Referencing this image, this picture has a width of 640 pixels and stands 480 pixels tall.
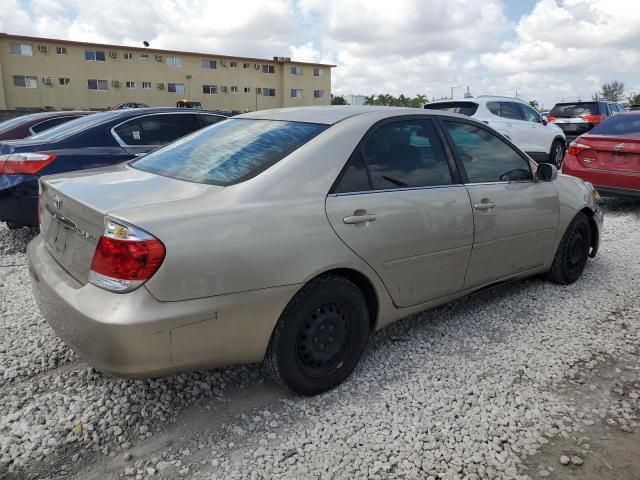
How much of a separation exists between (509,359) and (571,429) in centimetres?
70

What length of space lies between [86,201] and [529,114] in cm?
1134

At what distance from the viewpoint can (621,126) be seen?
7363 mm

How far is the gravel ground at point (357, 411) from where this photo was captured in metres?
2.23

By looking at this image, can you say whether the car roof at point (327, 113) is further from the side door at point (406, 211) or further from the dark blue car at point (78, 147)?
the dark blue car at point (78, 147)

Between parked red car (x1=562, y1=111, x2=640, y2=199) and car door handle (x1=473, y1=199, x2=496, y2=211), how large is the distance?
181 inches

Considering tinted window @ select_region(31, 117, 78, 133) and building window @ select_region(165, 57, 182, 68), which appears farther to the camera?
building window @ select_region(165, 57, 182, 68)

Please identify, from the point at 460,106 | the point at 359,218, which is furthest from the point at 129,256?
the point at 460,106

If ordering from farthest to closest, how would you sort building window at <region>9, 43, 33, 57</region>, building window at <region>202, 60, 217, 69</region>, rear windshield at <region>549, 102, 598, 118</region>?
1. building window at <region>202, 60, 217, 69</region>
2. building window at <region>9, 43, 33, 57</region>
3. rear windshield at <region>549, 102, 598, 118</region>

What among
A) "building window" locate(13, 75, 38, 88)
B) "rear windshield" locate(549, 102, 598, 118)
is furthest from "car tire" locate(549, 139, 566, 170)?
"building window" locate(13, 75, 38, 88)

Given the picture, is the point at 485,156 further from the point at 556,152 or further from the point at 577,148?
the point at 556,152

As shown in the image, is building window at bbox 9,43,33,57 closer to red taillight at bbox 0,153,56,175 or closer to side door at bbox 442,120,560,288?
red taillight at bbox 0,153,56,175

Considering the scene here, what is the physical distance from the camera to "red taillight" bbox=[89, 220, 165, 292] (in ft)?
6.83

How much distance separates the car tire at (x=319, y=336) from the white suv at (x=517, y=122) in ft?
27.0

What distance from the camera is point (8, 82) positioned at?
37.8 m
